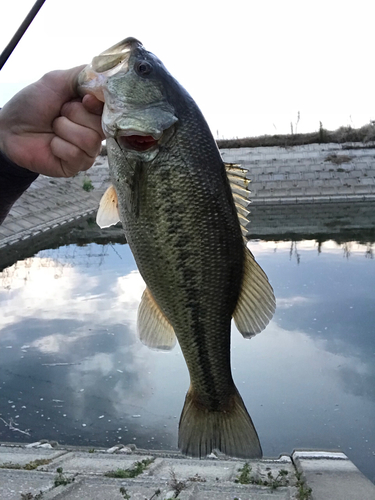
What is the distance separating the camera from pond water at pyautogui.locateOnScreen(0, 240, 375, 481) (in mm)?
5672

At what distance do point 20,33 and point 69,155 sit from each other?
118cm

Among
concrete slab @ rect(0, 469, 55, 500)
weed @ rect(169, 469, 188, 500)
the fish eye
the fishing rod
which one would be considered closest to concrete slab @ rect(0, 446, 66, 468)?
concrete slab @ rect(0, 469, 55, 500)

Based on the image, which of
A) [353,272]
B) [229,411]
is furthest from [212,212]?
[353,272]

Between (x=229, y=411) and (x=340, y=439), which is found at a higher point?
(x=229, y=411)

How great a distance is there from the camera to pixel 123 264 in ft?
44.1

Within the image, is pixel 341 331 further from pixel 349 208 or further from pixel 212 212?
pixel 349 208

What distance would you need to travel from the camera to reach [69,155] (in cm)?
215

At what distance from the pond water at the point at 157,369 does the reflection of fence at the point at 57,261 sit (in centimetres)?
62

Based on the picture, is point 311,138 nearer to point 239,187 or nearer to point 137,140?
point 239,187

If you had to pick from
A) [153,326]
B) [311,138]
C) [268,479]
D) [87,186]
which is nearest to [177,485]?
[268,479]

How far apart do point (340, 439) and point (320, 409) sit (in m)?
0.57

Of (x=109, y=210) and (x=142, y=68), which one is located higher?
(x=142, y=68)

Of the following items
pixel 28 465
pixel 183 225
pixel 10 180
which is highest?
pixel 10 180

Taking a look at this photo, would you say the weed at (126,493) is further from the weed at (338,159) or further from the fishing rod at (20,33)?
the weed at (338,159)
